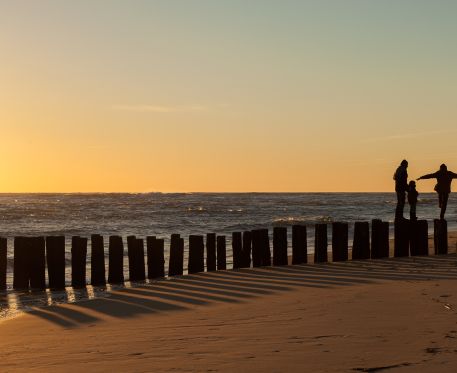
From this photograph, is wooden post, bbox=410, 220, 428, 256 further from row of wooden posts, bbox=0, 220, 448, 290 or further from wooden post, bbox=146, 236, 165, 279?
wooden post, bbox=146, 236, 165, 279

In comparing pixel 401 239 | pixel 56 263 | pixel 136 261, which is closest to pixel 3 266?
pixel 56 263

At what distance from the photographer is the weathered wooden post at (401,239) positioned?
15961mm

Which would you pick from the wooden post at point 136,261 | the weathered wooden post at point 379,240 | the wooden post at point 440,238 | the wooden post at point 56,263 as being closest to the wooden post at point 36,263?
the wooden post at point 56,263

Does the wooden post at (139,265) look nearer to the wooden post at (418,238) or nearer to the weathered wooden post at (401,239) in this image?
the weathered wooden post at (401,239)

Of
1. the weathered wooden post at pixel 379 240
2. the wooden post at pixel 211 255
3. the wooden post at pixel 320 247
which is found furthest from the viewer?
the weathered wooden post at pixel 379 240

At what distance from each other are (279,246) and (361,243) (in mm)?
1820

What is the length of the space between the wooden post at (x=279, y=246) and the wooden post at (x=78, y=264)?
3.54m

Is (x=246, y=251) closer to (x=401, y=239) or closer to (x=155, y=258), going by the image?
(x=155, y=258)

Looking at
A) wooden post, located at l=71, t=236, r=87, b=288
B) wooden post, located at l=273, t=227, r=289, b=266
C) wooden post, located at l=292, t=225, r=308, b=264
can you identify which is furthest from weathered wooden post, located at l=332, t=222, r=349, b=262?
wooden post, located at l=71, t=236, r=87, b=288

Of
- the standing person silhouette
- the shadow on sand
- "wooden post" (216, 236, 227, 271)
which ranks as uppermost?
the standing person silhouette

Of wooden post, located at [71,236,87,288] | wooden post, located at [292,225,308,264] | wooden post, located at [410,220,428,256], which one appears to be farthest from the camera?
wooden post, located at [410,220,428,256]

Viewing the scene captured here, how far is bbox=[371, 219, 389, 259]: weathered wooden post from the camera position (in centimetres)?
1569

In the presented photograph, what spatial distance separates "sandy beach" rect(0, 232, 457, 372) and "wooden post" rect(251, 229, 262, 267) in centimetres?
285

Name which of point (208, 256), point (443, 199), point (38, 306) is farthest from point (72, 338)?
point (443, 199)
